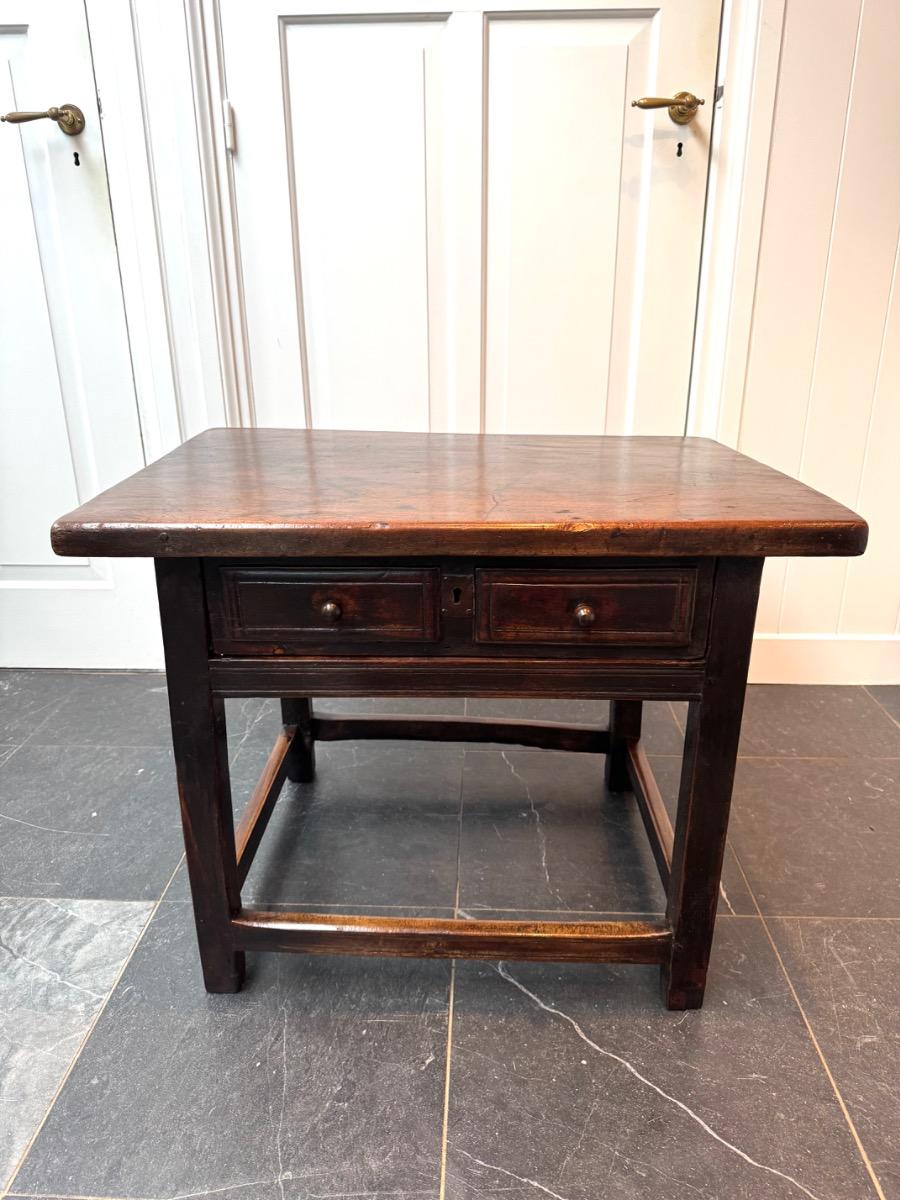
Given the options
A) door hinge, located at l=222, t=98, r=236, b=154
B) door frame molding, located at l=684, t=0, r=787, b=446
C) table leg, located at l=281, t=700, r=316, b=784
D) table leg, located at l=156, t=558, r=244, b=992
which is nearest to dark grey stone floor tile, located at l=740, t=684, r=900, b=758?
door frame molding, located at l=684, t=0, r=787, b=446

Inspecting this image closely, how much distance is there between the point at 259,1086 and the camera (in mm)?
995

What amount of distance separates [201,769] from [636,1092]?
71 cm

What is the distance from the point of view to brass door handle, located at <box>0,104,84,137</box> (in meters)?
1.76

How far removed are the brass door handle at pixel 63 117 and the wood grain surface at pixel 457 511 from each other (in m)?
1.18

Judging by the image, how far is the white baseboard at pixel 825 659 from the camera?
81.8 inches

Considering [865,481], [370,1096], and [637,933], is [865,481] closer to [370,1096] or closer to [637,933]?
[637,933]

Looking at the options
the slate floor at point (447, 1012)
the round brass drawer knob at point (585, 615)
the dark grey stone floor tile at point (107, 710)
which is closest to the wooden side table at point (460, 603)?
the round brass drawer knob at point (585, 615)

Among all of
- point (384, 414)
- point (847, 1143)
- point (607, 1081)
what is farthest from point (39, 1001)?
point (384, 414)

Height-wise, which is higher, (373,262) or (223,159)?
(223,159)

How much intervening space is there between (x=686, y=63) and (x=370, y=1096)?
6.89ft

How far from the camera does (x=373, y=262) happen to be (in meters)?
1.88

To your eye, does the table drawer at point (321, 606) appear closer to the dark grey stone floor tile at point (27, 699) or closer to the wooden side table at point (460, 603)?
the wooden side table at point (460, 603)

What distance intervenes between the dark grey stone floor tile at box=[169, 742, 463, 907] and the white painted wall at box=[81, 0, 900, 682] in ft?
3.14

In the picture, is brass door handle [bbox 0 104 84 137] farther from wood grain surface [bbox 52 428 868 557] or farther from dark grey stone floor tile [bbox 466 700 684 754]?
dark grey stone floor tile [bbox 466 700 684 754]
